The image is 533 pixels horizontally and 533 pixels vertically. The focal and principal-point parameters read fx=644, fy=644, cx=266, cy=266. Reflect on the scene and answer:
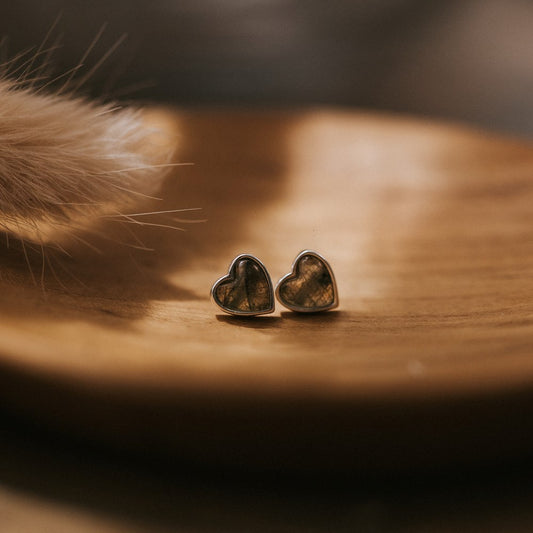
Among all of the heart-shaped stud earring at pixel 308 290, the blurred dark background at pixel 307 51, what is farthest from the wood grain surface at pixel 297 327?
the blurred dark background at pixel 307 51

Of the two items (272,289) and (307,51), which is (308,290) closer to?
(272,289)

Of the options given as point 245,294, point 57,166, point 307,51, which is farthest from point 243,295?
point 307,51

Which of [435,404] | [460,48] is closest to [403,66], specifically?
[460,48]

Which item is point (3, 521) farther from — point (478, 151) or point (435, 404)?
point (478, 151)

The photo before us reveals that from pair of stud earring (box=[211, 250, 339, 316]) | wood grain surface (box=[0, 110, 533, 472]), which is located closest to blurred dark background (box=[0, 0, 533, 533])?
wood grain surface (box=[0, 110, 533, 472])

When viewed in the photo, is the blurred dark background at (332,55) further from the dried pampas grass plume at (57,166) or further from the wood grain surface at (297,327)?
the dried pampas grass plume at (57,166)

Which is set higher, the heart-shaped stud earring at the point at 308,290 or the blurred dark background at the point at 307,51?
the blurred dark background at the point at 307,51

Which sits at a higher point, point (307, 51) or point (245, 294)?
point (307, 51)
